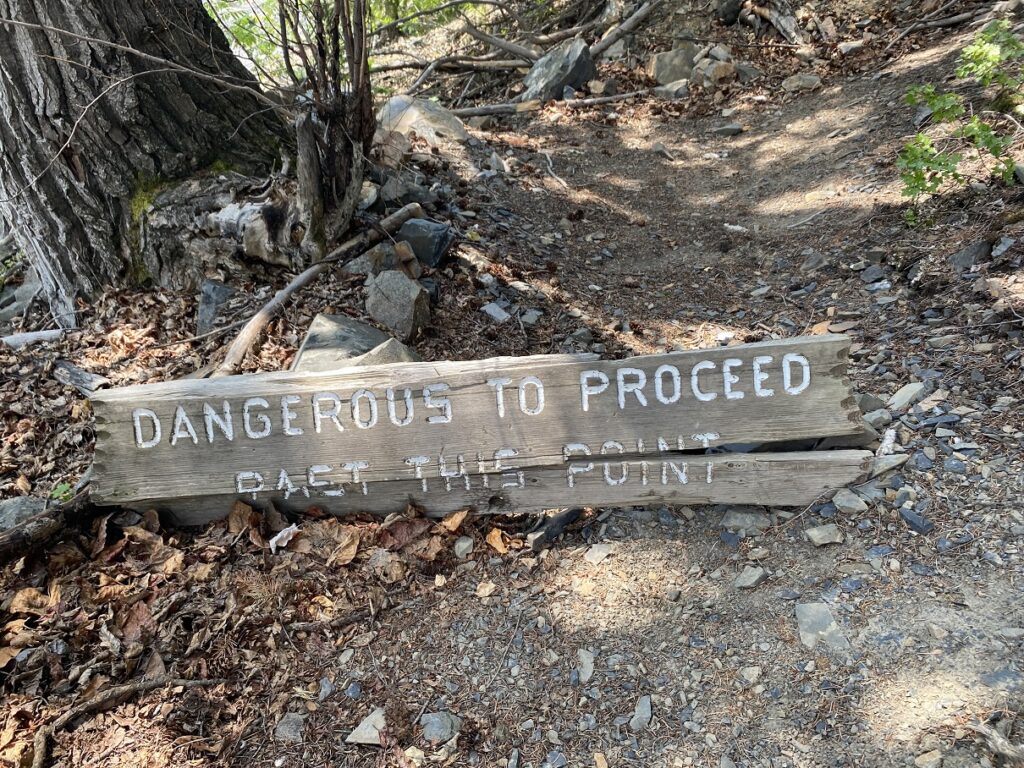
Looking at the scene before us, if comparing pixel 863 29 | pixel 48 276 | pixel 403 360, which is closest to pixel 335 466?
pixel 403 360

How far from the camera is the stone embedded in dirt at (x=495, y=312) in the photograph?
4.51 metres

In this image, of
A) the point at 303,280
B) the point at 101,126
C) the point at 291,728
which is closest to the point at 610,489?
the point at 291,728

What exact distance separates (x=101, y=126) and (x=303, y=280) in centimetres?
162

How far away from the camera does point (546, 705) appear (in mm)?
2514

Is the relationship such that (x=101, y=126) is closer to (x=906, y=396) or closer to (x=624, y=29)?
(x=906, y=396)

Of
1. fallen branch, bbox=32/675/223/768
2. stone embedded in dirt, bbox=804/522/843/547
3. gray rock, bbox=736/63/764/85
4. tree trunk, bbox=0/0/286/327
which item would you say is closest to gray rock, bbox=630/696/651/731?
stone embedded in dirt, bbox=804/522/843/547

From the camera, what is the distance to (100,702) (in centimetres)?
251

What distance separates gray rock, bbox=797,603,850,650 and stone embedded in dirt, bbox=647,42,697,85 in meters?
8.59

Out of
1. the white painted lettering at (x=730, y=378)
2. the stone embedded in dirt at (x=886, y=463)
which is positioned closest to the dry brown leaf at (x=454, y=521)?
the white painted lettering at (x=730, y=378)

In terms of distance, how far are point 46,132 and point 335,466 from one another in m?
3.16

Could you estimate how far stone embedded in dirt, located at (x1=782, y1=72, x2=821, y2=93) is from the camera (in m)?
8.51

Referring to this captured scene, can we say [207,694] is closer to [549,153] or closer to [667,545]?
[667,545]

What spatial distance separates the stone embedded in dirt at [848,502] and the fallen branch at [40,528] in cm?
339

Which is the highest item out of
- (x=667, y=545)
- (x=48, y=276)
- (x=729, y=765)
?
(x=48, y=276)
